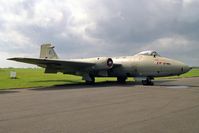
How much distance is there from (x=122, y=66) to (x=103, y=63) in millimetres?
2109

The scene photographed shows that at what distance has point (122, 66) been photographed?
2430 cm

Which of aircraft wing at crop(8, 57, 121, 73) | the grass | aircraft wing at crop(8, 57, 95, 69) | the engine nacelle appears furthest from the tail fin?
the engine nacelle

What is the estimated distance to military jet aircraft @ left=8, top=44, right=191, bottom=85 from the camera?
21375 millimetres

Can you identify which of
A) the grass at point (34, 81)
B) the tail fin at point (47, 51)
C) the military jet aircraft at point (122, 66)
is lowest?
the grass at point (34, 81)

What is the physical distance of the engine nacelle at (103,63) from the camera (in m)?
23.1

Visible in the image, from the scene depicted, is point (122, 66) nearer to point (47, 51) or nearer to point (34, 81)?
point (34, 81)

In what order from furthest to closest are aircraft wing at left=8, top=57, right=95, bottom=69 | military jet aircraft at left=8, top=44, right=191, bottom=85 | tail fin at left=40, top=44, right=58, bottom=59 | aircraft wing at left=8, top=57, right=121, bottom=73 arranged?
tail fin at left=40, top=44, right=58, bottom=59 < aircraft wing at left=8, top=57, right=121, bottom=73 < aircraft wing at left=8, top=57, right=95, bottom=69 < military jet aircraft at left=8, top=44, right=191, bottom=85

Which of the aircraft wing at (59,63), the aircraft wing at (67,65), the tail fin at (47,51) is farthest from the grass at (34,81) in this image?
the tail fin at (47,51)

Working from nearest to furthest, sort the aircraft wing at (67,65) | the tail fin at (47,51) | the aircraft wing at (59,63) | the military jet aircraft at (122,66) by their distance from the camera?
the military jet aircraft at (122,66) < the aircraft wing at (59,63) < the aircraft wing at (67,65) < the tail fin at (47,51)

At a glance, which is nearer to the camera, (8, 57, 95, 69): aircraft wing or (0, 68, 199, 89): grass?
(0, 68, 199, 89): grass

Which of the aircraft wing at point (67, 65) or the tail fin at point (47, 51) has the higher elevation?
the tail fin at point (47, 51)

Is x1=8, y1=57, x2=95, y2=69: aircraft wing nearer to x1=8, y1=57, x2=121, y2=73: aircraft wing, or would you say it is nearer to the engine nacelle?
x1=8, y1=57, x2=121, y2=73: aircraft wing

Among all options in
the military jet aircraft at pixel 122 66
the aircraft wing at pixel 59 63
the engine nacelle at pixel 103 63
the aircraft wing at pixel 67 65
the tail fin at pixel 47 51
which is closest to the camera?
the military jet aircraft at pixel 122 66

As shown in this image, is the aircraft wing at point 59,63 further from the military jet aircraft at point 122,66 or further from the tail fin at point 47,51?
the tail fin at point 47,51
